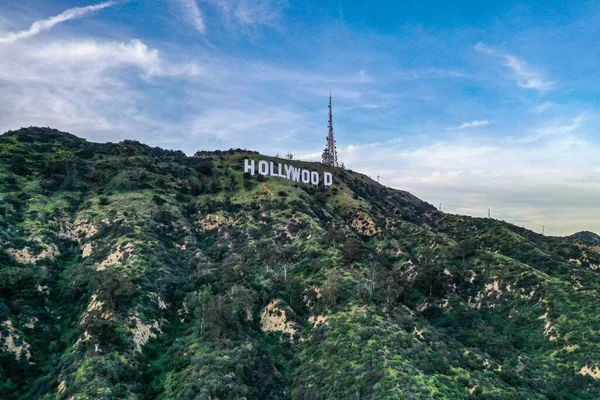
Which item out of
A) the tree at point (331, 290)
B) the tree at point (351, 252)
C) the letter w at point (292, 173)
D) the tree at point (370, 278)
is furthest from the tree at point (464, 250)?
the letter w at point (292, 173)

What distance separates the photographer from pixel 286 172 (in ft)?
441

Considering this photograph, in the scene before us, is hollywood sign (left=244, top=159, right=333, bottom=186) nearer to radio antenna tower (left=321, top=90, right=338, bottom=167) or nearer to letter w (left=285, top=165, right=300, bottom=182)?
letter w (left=285, top=165, right=300, bottom=182)

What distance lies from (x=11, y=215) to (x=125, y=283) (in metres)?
35.7

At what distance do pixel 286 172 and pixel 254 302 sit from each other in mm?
79384

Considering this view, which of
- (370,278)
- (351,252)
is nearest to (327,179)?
(351,252)

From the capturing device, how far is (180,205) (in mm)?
97625

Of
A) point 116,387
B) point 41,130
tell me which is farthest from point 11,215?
point 41,130

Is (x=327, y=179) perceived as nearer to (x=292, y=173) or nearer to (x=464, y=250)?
(x=292, y=173)

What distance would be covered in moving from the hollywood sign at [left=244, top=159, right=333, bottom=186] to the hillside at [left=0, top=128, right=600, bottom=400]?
26.1 metres

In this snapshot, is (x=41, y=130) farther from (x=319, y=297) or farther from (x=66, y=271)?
(x=319, y=297)

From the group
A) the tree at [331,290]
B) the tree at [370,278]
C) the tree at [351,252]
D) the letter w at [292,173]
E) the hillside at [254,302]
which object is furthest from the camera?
the letter w at [292,173]

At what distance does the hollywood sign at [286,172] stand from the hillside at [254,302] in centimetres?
2609

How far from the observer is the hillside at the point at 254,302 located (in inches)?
1689

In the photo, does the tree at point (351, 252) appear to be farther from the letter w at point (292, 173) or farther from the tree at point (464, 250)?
the letter w at point (292, 173)
